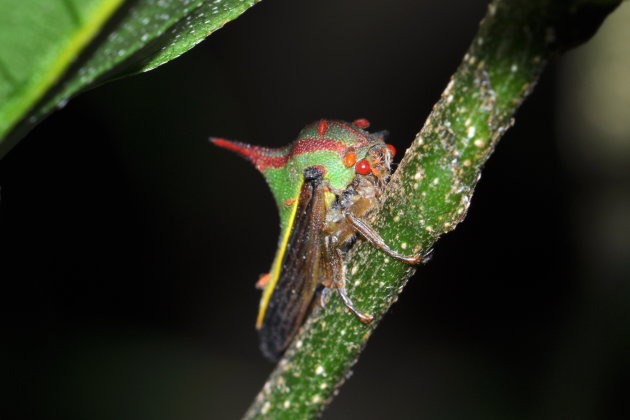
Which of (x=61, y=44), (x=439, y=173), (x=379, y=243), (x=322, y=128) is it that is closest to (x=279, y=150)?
(x=322, y=128)

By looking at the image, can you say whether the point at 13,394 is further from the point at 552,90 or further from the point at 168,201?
the point at 552,90

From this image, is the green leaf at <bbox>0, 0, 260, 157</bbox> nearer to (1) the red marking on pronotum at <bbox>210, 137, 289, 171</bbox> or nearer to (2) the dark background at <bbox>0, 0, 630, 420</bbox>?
(1) the red marking on pronotum at <bbox>210, 137, 289, 171</bbox>

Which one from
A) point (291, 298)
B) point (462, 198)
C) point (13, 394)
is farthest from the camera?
point (13, 394)

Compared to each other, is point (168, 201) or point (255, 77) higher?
point (255, 77)

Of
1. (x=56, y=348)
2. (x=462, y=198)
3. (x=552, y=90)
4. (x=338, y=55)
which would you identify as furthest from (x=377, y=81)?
(x=462, y=198)

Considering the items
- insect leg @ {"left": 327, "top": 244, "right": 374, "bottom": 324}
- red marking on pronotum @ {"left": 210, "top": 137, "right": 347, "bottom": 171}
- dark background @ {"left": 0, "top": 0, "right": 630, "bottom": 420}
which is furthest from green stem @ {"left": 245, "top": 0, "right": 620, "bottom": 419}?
dark background @ {"left": 0, "top": 0, "right": 630, "bottom": 420}

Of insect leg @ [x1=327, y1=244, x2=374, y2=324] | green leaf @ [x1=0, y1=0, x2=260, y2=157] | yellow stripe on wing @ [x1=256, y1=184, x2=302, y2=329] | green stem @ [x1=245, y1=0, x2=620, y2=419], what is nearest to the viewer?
green leaf @ [x1=0, y1=0, x2=260, y2=157]

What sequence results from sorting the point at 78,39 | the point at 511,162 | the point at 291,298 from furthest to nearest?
the point at 511,162 < the point at 291,298 < the point at 78,39
